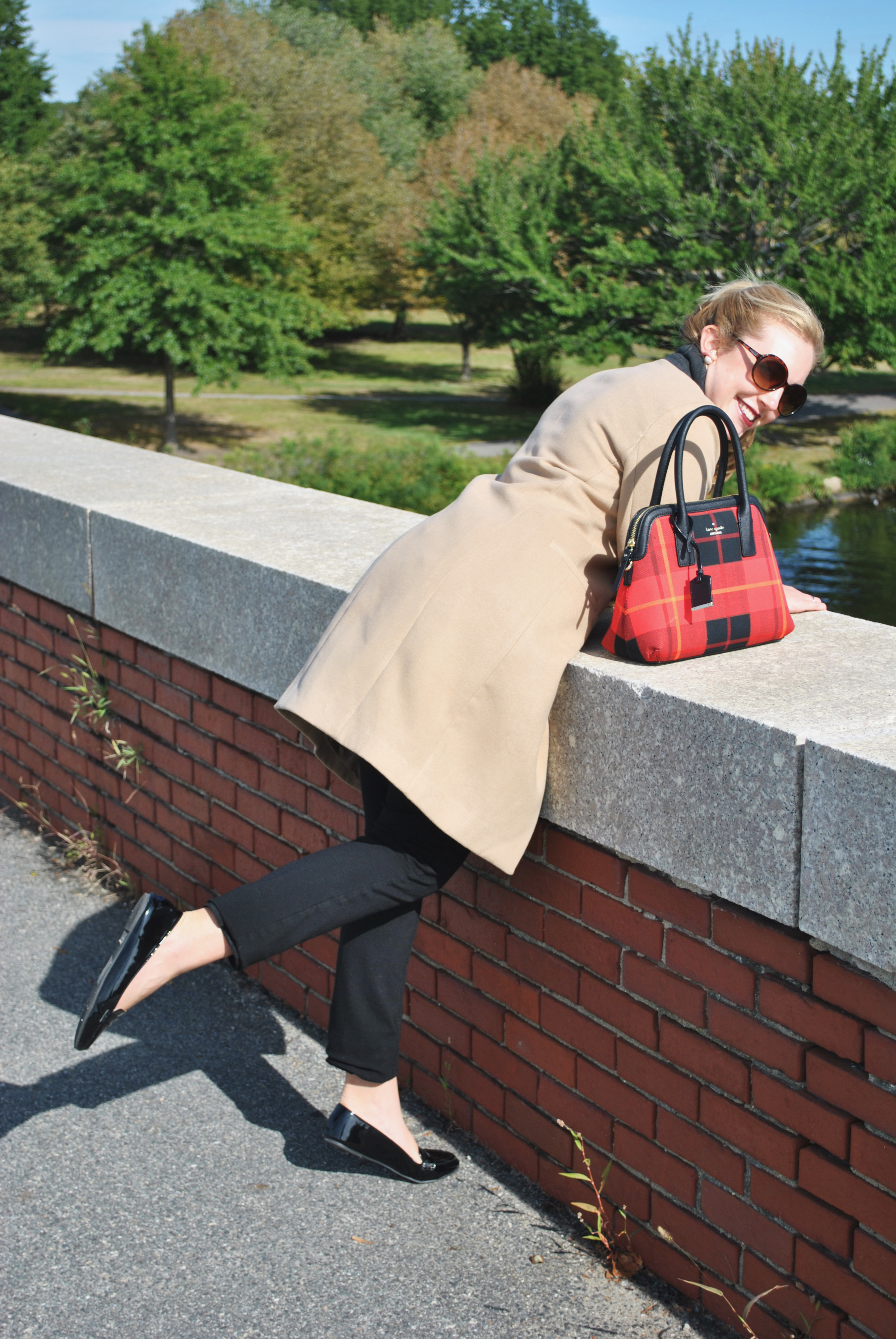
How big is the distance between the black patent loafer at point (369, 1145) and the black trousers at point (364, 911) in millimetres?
98

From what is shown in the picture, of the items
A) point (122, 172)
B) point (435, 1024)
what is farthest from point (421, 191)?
point (435, 1024)

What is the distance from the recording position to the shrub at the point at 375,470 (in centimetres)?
1290

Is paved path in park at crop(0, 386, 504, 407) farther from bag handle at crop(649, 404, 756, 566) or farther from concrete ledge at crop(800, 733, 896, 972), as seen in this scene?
concrete ledge at crop(800, 733, 896, 972)

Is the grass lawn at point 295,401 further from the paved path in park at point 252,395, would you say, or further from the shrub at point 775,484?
the shrub at point 775,484

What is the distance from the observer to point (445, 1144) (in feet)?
8.73

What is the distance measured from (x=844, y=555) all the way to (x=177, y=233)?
14120 millimetres

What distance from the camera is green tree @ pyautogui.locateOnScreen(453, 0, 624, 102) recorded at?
7769cm

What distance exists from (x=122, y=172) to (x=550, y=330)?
9488mm

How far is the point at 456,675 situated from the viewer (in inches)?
85.2

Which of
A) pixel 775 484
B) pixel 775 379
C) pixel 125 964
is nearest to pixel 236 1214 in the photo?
pixel 125 964

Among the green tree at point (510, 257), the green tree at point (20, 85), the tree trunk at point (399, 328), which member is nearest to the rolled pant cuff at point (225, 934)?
the green tree at point (510, 257)

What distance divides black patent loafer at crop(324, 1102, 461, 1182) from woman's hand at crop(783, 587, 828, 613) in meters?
1.33

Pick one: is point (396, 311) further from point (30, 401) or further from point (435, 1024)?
point (435, 1024)

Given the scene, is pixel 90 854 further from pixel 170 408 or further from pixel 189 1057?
pixel 170 408
